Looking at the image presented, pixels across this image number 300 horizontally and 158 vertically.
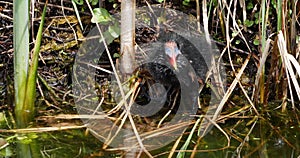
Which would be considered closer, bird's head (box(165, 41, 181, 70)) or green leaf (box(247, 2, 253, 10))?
bird's head (box(165, 41, 181, 70))

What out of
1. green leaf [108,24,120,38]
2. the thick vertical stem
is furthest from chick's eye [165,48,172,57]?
green leaf [108,24,120,38]

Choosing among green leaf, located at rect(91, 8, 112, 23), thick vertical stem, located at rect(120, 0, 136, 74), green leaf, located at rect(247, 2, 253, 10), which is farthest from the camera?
green leaf, located at rect(247, 2, 253, 10)

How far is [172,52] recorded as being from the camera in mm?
1885

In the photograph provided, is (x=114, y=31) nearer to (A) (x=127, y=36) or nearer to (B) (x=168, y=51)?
(A) (x=127, y=36)

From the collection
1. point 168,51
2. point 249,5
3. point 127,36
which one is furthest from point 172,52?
point 249,5

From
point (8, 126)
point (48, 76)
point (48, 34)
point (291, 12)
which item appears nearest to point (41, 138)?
point (8, 126)

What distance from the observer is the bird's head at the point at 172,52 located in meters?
1.87

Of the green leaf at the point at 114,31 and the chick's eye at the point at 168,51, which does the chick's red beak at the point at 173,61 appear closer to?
the chick's eye at the point at 168,51

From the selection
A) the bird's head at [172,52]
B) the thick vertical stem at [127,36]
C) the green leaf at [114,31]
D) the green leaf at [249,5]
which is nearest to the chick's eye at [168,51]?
the bird's head at [172,52]

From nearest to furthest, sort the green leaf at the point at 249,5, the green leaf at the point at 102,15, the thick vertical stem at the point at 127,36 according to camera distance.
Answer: the thick vertical stem at the point at 127,36, the green leaf at the point at 102,15, the green leaf at the point at 249,5

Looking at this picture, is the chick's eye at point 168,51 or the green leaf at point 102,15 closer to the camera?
the chick's eye at point 168,51

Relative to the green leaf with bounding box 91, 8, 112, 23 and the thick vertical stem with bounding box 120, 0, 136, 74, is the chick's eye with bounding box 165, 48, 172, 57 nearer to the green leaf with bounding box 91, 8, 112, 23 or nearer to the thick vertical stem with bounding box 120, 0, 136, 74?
the thick vertical stem with bounding box 120, 0, 136, 74

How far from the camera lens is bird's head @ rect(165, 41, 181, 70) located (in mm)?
1874

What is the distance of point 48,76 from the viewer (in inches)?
82.6
